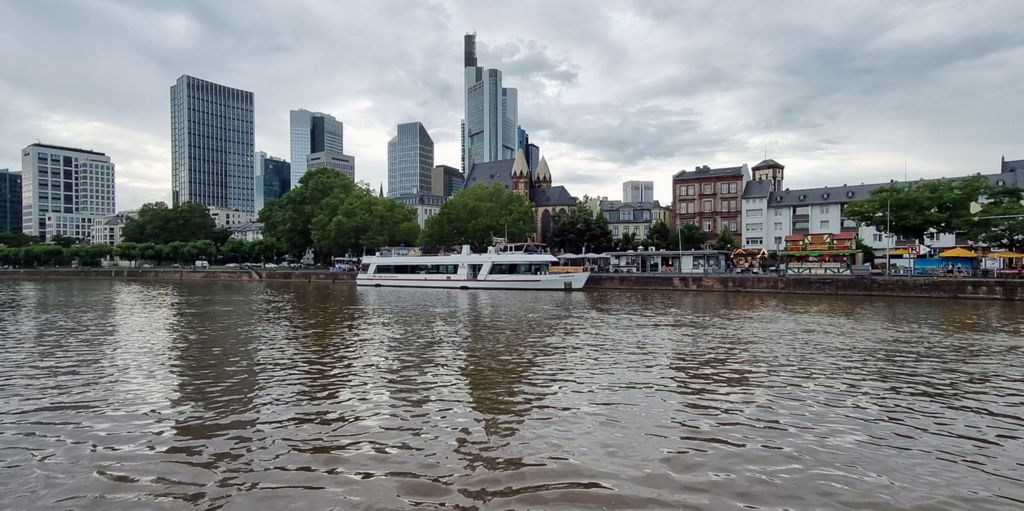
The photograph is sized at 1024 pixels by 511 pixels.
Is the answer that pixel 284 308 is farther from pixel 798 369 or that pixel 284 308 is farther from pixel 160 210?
pixel 160 210

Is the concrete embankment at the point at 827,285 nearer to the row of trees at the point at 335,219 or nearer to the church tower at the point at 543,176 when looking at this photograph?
the row of trees at the point at 335,219

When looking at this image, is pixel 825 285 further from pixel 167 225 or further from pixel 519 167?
pixel 167 225

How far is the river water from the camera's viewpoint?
24.6 ft

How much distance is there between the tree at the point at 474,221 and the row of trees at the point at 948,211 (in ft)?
141

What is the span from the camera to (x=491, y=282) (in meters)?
56.2

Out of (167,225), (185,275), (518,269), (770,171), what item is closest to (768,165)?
(770,171)

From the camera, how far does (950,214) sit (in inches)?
2159

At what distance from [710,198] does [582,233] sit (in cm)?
2449

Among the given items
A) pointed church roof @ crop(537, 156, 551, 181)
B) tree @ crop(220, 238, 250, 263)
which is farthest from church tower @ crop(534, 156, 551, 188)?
tree @ crop(220, 238, 250, 263)

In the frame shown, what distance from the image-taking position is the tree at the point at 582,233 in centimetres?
8462

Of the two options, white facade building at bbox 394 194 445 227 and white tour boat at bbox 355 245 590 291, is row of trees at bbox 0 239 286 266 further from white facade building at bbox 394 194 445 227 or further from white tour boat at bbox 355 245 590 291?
white facade building at bbox 394 194 445 227

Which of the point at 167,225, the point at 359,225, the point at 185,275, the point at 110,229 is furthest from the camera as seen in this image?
the point at 110,229

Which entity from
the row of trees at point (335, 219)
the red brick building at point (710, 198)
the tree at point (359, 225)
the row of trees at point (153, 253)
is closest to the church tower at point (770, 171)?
the red brick building at point (710, 198)

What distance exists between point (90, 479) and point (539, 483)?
6051 mm
